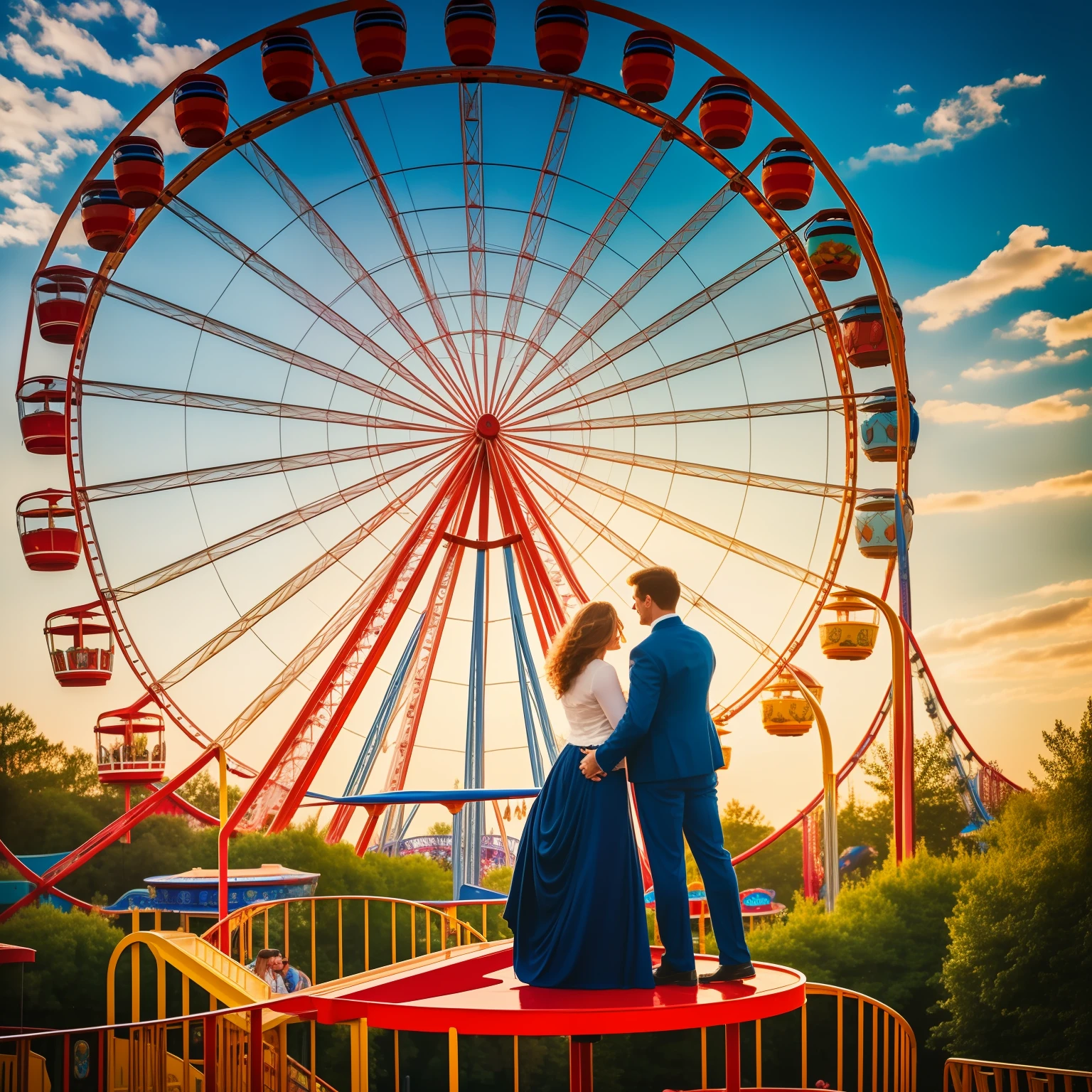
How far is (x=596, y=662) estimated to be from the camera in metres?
4.88

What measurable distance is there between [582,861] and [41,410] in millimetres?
12803

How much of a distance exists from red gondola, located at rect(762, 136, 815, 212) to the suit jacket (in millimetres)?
10287

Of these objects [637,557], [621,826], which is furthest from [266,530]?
[621,826]

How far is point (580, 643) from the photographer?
4.84 meters

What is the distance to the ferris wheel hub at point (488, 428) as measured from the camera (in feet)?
48.5

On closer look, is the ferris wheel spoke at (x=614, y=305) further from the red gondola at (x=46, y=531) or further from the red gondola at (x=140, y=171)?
the red gondola at (x=46, y=531)

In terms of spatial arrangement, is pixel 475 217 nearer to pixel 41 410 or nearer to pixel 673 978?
pixel 41 410

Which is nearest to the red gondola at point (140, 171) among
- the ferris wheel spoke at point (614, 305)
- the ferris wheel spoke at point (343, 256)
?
the ferris wheel spoke at point (343, 256)

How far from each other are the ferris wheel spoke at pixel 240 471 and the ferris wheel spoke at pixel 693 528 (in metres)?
1.84

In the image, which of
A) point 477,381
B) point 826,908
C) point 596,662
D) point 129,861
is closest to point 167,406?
point 477,381

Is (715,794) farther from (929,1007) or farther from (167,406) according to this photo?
(167,406)

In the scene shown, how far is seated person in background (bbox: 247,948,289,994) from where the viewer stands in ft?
28.0

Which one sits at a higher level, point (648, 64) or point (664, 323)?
point (648, 64)

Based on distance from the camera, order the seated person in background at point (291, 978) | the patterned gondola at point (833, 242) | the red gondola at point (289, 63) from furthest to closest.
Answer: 1. the patterned gondola at point (833, 242)
2. the red gondola at point (289, 63)
3. the seated person in background at point (291, 978)
